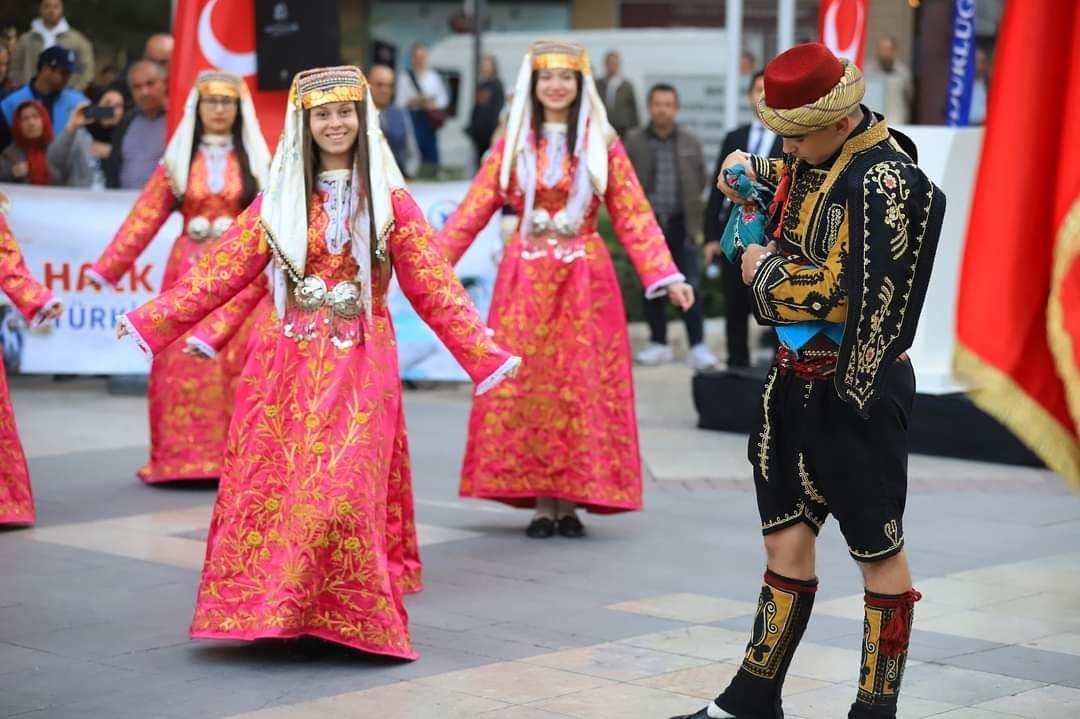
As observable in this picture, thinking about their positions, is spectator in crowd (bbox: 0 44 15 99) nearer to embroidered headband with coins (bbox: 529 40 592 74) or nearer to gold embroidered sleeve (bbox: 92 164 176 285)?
gold embroidered sleeve (bbox: 92 164 176 285)

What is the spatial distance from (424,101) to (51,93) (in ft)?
26.6

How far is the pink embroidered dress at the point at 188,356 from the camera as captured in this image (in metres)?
8.73

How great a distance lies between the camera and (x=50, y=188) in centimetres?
1202

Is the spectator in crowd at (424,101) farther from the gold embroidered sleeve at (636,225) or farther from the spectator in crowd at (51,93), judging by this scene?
the gold embroidered sleeve at (636,225)

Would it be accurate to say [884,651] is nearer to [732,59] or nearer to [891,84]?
[732,59]

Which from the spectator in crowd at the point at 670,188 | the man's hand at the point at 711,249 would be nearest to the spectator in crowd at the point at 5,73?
the spectator in crowd at the point at 670,188

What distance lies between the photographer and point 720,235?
12.1 m

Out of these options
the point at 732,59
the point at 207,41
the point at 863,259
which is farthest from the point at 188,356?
the point at 732,59

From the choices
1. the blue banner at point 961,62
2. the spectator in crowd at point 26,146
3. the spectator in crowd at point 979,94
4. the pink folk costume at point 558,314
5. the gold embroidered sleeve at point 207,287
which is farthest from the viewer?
the spectator in crowd at point 979,94

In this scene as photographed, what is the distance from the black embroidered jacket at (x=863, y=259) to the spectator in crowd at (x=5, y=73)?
342 inches

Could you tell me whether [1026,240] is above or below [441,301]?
above

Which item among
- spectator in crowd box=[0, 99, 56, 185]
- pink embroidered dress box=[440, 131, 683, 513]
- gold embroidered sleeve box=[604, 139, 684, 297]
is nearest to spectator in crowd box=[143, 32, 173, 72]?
spectator in crowd box=[0, 99, 56, 185]

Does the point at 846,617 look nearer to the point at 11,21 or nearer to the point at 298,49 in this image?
the point at 298,49

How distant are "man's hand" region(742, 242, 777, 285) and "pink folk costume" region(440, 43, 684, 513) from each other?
10.1 ft
